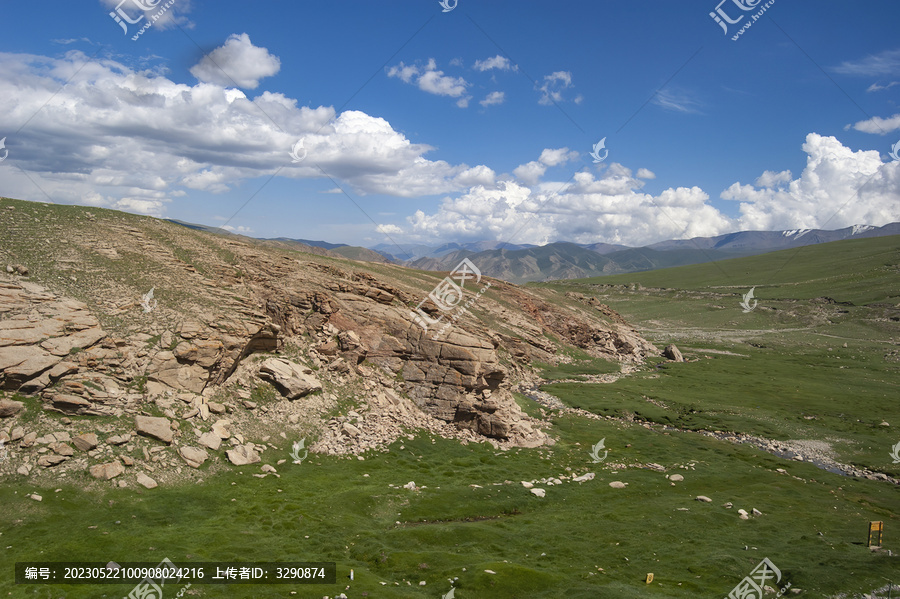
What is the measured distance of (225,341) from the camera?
35875mm

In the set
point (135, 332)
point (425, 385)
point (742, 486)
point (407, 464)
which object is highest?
point (135, 332)

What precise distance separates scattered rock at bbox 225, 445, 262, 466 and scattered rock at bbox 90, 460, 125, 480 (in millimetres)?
6312

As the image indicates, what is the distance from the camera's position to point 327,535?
Answer: 985 inches

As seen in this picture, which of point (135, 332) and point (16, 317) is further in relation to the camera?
point (135, 332)

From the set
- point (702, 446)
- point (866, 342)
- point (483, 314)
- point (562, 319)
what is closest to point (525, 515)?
point (702, 446)

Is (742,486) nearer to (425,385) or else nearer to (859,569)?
(859,569)

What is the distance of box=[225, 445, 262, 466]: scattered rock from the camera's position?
30.5 m

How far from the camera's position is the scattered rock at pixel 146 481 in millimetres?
25891

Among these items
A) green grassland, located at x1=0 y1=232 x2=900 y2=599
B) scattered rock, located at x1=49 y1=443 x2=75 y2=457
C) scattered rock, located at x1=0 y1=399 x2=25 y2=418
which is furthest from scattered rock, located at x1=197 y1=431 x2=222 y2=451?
scattered rock, located at x1=0 y1=399 x2=25 y2=418

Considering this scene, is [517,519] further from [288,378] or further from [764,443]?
[764,443]

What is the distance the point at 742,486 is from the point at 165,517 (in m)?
43.9

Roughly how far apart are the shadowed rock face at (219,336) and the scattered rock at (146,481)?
5.21 m

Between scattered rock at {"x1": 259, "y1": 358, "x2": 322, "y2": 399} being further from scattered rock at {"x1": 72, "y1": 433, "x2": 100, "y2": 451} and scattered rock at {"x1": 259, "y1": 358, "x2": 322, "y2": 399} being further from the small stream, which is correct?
the small stream

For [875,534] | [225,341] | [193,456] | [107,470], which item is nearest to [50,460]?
[107,470]
